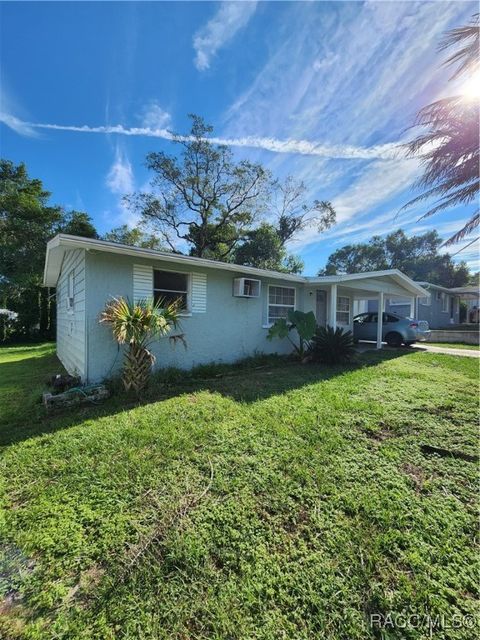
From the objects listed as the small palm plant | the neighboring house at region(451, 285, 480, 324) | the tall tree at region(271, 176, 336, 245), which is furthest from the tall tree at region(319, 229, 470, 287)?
the small palm plant

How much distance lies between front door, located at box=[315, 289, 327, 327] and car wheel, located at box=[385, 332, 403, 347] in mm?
3021

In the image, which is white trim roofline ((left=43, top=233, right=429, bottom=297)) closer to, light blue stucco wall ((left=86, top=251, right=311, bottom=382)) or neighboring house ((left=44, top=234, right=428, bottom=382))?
neighboring house ((left=44, top=234, right=428, bottom=382))

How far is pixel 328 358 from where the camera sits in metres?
8.73

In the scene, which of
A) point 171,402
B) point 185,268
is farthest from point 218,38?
point 171,402

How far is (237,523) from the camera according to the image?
7.61 ft

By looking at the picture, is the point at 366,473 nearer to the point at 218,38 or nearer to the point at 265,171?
the point at 218,38

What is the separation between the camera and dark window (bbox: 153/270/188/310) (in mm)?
7012

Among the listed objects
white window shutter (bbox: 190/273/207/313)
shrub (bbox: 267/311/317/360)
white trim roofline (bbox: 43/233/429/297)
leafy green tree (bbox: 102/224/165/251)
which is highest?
leafy green tree (bbox: 102/224/165/251)

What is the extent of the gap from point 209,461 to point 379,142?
943 centimetres

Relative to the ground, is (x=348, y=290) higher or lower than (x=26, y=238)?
lower

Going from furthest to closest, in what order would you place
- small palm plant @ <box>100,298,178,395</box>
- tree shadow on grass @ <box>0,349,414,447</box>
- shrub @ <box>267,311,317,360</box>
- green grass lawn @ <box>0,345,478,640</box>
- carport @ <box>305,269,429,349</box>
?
1. carport @ <box>305,269,429,349</box>
2. shrub @ <box>267,311,317,360</box>
3. small palm plant @ <box>100,298,178,395</box>
4. tree shadow on grass @ <box>0,349,414,447</box>
5. green grass lawn @ <box>0,345,478,640</box>

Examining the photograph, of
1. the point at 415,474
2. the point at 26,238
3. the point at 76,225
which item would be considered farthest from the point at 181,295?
the point at 26,238

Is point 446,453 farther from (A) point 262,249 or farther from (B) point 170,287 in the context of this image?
(A) point 262,249

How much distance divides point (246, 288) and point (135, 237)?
1804cm
